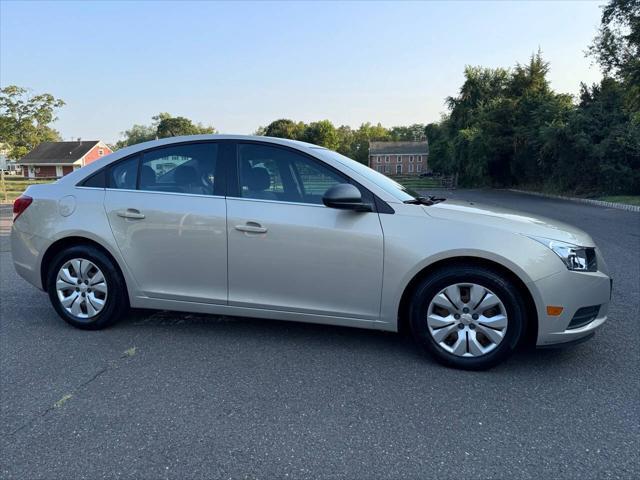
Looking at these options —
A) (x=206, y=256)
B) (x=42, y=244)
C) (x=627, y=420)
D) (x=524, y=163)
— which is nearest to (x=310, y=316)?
(x=206, y=256)

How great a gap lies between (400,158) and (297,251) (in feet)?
310

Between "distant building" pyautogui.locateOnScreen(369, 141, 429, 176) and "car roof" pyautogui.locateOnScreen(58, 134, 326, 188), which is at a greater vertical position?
"distant building" pyautogui.locateOnScreen(369, 141, 429, 176)

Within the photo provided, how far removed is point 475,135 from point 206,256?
116ft

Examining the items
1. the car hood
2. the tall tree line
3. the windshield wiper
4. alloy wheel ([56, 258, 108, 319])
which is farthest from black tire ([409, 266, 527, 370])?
the tall tree line

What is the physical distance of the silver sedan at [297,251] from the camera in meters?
3.20

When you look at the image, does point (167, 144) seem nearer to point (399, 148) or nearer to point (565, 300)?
point (565, 300)

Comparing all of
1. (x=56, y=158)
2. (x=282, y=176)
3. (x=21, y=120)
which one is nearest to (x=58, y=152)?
(x=56, y=158)

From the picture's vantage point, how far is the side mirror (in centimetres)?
333

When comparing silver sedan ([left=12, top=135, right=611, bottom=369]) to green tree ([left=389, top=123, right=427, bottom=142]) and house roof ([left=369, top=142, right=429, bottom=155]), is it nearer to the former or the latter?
house roof ([left=369, top=142, right=429, bottom=155])

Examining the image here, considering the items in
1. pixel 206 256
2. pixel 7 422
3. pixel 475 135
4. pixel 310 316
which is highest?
pixel 475 135

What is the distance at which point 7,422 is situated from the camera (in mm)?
2660

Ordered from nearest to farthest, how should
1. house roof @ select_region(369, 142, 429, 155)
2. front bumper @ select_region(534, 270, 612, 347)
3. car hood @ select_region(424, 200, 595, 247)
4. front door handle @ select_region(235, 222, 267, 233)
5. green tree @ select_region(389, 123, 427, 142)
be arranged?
1. front bumper @ select_region(534, 270, 612, 347)
2. car hood @ select_region(424, 200, 595, 247)
3. front door handle @ select_region(235, 222, 267, 233)
4. house roof @ select_region(369, 142, 429, 155)
5. green tree @ select_region(389, 123, 427, 142)

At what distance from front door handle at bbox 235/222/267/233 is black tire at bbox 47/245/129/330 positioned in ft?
4.23

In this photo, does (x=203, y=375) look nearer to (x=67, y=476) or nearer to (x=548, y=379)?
(x=67, y=476)
